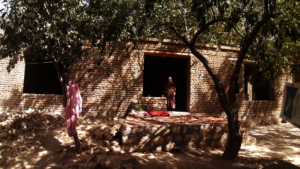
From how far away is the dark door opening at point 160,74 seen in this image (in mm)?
8914

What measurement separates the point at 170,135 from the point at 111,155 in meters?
1.62

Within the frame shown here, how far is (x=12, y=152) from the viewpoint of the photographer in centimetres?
452

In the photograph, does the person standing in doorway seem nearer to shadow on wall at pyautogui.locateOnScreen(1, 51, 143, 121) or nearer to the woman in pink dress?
shadow on wall at pyautogui.locateOnScreen(1, 51, 143, 121)

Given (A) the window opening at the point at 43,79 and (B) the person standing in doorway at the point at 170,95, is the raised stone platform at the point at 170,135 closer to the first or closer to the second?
(B) the person standing in doorway at the point at 170,95

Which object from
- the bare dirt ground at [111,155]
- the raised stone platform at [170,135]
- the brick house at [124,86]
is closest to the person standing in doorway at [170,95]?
the brick house at [124,86]

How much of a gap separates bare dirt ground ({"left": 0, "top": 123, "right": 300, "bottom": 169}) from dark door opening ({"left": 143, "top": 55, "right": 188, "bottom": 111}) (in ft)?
13.3

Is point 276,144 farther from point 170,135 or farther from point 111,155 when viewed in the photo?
point 111,155

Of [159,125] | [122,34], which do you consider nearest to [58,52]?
[122,34]

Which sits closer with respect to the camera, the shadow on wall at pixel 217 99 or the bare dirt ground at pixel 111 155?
the bare dirt ground at pixel 111 155

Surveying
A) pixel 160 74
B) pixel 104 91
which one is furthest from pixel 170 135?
pixel 160 74

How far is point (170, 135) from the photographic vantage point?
Answer: 16.2 ft

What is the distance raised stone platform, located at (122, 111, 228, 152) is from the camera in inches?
186

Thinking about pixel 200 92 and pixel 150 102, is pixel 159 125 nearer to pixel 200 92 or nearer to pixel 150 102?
pixel 150 102

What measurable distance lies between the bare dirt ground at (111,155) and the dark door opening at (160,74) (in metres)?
4.05
